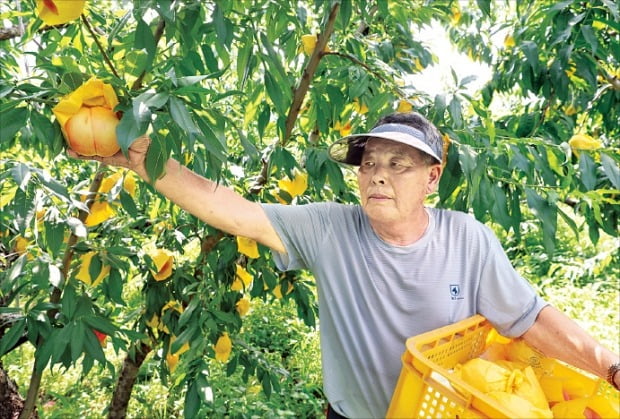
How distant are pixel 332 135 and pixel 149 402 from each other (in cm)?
174

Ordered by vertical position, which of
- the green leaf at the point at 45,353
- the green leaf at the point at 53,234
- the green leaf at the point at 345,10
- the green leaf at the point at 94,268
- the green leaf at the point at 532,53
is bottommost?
the green leaf at the point at 45,353

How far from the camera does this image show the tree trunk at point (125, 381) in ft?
8.03

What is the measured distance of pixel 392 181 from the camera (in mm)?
1519

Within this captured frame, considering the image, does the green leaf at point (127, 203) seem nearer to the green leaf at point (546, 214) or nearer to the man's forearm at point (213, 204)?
the man's forearm at point (213, 204)

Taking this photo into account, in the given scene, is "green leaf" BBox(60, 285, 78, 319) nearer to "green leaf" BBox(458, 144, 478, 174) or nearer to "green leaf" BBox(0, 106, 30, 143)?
"green leaf" BBox(0, 106, 30, 143)

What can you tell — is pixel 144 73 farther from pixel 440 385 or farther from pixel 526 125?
pixel 526 125

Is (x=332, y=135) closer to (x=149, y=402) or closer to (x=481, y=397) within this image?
(x=481, y=397)

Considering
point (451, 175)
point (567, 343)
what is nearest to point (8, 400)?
point (451, 175)

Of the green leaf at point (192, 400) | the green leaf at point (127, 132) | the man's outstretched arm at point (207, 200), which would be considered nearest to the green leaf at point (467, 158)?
the man's outstretched arm at point (207, 200)

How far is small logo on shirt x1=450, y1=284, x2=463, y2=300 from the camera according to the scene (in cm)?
157

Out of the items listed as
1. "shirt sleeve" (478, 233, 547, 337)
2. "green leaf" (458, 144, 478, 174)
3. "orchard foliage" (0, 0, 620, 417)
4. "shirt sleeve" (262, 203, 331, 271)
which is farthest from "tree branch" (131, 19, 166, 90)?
"shirt sleeve" (478, 233, 547, 337)

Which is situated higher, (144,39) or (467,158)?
(144,39)

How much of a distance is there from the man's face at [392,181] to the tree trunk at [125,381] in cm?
134

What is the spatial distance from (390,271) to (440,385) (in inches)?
19.0
